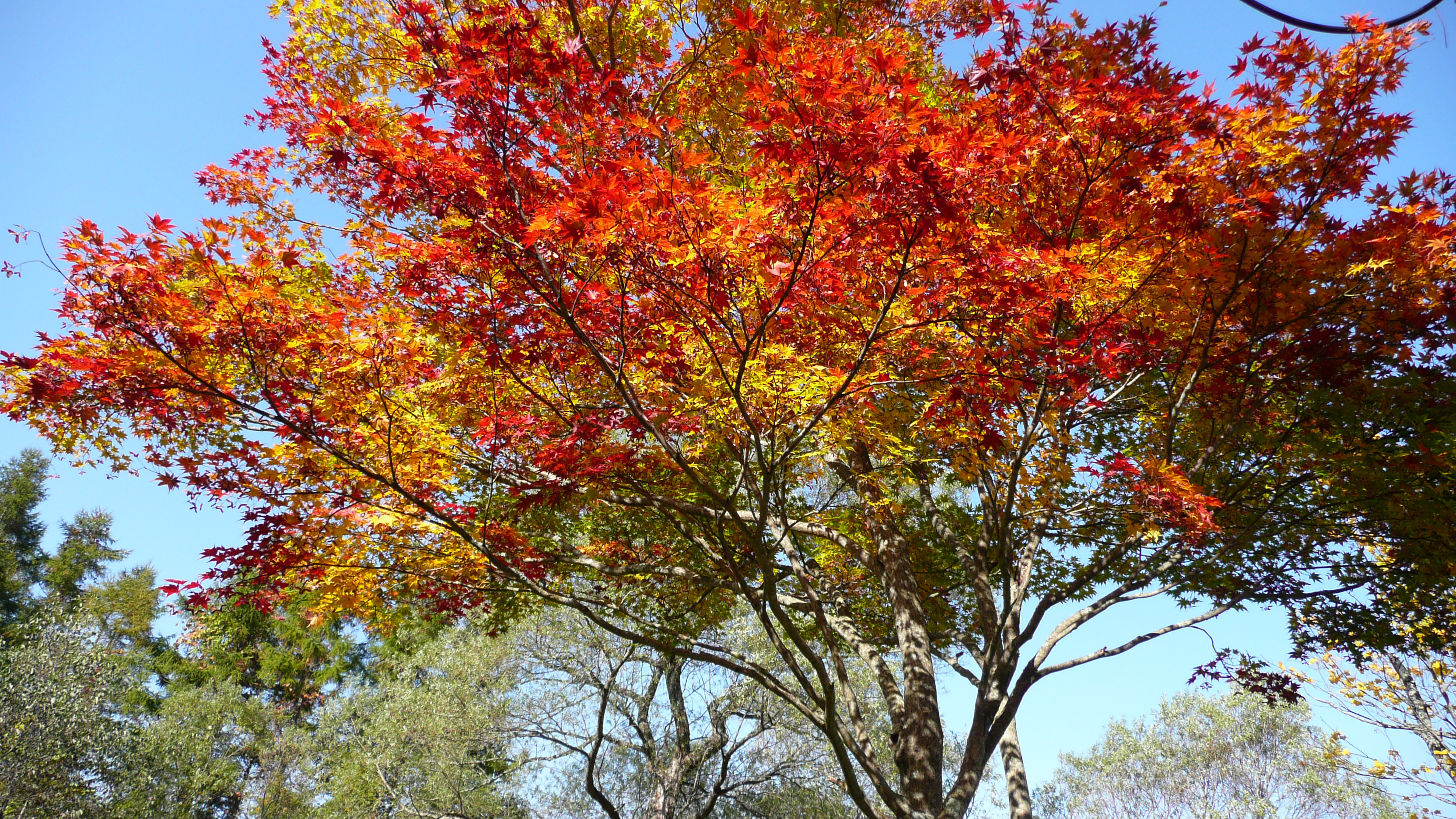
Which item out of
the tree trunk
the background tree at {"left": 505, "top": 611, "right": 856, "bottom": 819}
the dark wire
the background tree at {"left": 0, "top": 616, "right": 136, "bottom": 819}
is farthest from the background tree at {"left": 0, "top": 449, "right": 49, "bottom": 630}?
the dark wire

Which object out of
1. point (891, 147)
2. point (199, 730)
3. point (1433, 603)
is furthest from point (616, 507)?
point (199, 730)

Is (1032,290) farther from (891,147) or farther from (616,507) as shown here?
(616,507)

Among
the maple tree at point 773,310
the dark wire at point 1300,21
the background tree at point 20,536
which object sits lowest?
the dark wire at point 1300,21

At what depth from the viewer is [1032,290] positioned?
4133 mm

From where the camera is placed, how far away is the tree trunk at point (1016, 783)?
7465 mm

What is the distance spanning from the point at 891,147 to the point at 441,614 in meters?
6.06

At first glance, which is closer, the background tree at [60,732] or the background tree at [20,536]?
the background tree at [60,732]

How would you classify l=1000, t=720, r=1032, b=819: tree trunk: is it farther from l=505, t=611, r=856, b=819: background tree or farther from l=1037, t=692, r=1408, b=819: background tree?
l=1037, t=692, r=1408, b=819: background tree

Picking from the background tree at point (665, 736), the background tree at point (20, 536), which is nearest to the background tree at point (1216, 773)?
the background tree at point (665, 736)

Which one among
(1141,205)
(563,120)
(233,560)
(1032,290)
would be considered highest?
(1141,205)

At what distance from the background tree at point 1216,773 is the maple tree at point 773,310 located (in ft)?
51.9

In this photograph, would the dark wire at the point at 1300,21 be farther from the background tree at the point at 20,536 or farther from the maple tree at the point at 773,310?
the background tree at the point at 20,536

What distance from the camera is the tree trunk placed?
7465 millimetres

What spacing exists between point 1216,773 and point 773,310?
2204 centimetres
